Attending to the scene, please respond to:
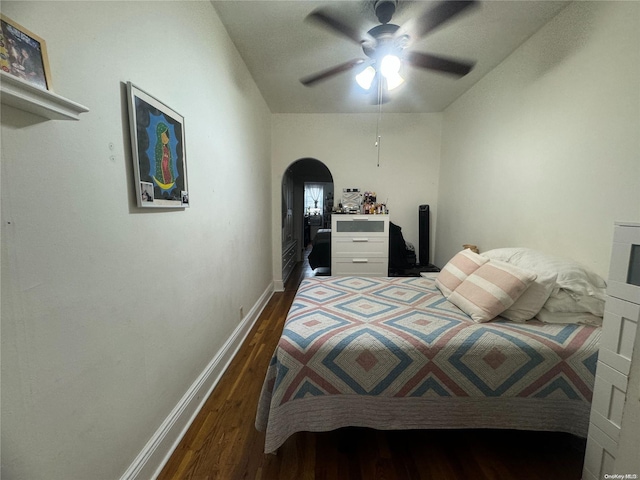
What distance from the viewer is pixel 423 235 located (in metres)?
3.66

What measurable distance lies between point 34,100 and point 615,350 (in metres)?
1.87

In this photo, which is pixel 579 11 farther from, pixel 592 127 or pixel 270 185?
pixel 270 185

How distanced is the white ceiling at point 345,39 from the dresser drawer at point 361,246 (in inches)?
67.9

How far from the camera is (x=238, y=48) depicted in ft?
6.97

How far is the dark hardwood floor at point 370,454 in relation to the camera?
1.15m

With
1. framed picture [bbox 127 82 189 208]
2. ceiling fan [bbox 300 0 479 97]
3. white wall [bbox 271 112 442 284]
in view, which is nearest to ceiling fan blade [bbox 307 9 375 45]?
ceiling fan [bbox 300 0 479 97]

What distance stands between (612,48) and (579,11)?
409mm

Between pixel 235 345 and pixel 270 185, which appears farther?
pixel 270 185

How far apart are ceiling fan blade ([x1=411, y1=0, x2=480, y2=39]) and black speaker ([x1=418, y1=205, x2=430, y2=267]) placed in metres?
2.21

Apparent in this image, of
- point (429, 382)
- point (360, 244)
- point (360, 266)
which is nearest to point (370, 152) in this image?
point (360, 244)

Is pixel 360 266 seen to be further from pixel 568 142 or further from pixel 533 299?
pixel 568 142

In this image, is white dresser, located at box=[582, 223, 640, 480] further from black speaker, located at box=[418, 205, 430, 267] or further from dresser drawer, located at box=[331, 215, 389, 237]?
black speaker, located at box=[418, 205, 430, 267]

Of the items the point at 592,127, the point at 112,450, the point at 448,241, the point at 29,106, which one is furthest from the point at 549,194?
the point at 112,450

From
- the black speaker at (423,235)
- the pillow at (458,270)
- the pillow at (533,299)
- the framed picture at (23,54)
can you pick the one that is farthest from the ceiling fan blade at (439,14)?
the black speaker at (423,235)
